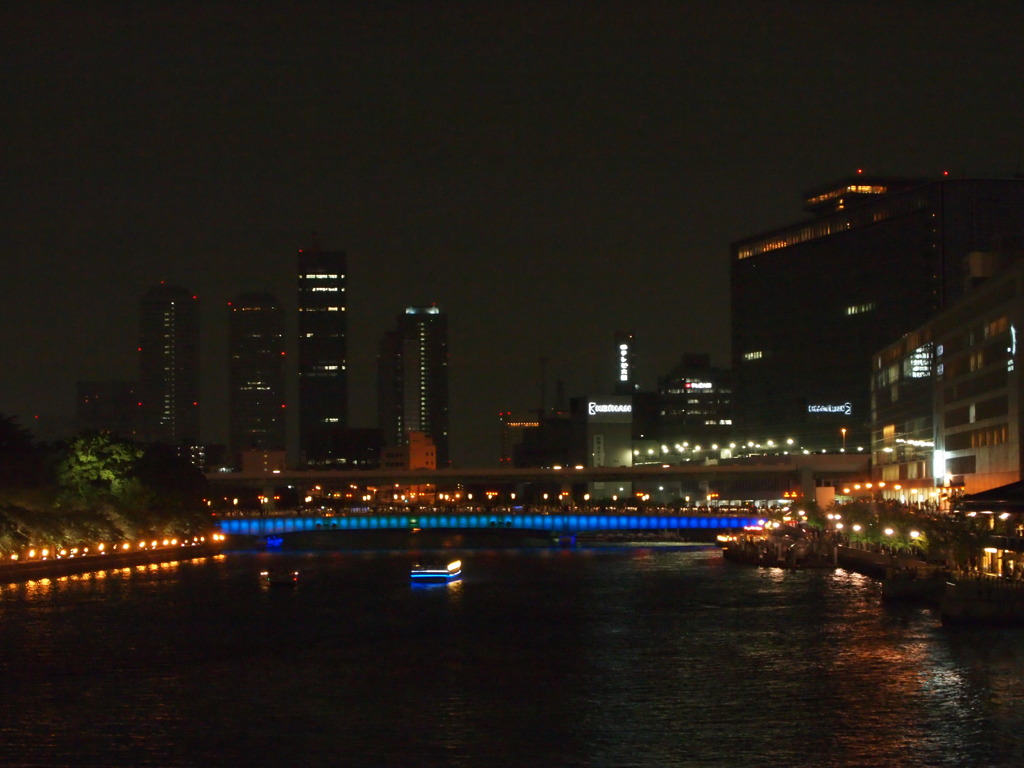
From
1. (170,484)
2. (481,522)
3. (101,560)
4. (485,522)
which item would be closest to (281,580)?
(101,560)

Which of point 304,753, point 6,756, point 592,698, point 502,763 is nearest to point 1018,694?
point 592,698

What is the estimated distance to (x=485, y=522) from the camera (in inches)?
7146

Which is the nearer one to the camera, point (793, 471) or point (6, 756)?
point (6, 756)

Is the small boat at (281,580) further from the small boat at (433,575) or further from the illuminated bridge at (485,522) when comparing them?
the illuminated bridge at (485,522)

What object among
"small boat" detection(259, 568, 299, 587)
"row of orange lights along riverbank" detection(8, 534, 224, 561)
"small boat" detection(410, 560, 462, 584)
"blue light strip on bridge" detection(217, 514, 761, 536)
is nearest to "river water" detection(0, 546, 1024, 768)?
"small boat" detection(259, 568, 299, 587)

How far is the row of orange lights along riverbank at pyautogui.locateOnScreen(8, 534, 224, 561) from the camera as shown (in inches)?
4840

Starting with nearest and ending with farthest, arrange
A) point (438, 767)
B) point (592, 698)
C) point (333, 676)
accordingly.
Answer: point (438, 767)
point (592, 698)
point (333, 676)

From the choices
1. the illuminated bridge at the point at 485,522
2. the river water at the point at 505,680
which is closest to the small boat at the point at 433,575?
the river water at the point at 505,680

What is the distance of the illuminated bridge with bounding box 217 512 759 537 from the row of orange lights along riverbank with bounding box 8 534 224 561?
31.5ft

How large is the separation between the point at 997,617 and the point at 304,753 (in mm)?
39522

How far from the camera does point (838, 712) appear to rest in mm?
54438

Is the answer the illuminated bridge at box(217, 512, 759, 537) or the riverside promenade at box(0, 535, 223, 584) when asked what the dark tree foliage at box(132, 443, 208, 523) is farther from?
the illuminated bridge at box(217, 512, 759, 537)

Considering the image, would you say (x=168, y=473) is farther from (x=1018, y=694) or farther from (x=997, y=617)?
(x=1018, y=694)

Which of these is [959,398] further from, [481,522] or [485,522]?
[481,522]
